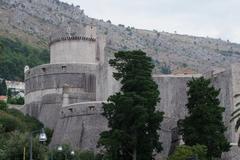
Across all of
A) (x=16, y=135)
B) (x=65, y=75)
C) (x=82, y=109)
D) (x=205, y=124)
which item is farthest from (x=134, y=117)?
(x=65, y=75)

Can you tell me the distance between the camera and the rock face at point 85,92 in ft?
204

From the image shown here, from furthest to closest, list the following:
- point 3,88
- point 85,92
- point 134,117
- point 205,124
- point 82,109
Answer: point 3,88 < point 85,92 < point 82,109 < point 205,124 < point 134,117

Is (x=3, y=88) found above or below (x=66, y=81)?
above

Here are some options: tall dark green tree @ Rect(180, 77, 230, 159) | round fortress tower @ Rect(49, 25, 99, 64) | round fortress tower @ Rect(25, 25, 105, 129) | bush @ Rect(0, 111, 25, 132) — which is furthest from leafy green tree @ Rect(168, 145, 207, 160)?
round fortress tower @ Rect(49, 25, 99, 64)

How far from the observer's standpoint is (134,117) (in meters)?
51.7

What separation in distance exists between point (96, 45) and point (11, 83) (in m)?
62.6

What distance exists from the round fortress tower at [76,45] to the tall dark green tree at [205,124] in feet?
91.3

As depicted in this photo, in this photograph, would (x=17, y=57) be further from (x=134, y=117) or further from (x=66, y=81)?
(x=134, y=117)

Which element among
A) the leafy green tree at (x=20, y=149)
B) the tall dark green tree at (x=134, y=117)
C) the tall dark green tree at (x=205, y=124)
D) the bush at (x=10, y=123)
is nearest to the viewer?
the tall dark green tree at (x=134, y=117)

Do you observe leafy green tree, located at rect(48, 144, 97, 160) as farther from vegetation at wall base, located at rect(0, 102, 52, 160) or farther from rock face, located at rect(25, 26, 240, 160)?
rock face, located at rect(25, 26, 240, 160)

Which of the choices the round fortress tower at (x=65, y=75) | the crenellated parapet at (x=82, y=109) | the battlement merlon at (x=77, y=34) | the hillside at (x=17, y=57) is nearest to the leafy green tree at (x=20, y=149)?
the crenellated parapet at (x=82, y=109)

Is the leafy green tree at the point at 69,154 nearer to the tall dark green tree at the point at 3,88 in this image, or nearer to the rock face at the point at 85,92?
the rock face at the point at 85,92

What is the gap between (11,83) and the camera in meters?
142

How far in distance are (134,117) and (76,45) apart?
30229 mm
